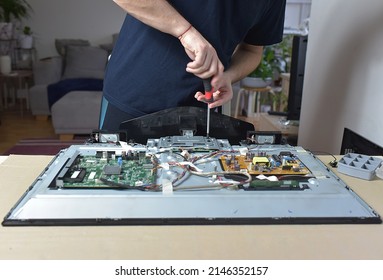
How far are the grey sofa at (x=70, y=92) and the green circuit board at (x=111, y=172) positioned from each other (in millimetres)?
2344

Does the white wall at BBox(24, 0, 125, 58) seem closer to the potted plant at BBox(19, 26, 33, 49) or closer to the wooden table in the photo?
the potted plant at BBox(19, 26, 33, 49)

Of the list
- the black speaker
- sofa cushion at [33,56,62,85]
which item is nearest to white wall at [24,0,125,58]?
sofa cushion at [33,56,62,85]

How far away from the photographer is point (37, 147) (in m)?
3.04

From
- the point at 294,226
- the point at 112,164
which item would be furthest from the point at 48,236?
the point at 294,226

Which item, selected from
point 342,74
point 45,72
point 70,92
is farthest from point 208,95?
point 45,72

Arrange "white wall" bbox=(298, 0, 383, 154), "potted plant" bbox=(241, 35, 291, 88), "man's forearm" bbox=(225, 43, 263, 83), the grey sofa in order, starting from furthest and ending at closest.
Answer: "potted plant" bbox=(241, 35, 291, 88) → the grey sofa → "white wall" bbox=(298, 0, 383, 154) → "man's forearm" bbox=(225, 43, 263, 83)

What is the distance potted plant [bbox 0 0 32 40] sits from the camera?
4.23 metres

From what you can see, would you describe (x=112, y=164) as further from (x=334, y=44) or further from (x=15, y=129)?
(x=15, y=129)

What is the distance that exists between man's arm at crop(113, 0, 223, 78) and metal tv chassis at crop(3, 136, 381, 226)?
198 mm

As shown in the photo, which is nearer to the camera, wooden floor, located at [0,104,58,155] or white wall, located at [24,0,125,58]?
wooden floor, located at [0,104,58,155]

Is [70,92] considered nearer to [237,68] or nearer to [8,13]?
[8,13]

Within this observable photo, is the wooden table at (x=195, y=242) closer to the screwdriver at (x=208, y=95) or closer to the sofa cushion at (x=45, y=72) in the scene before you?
the screwdriver at (x=208, y=95)

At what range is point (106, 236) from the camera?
472 millimetres

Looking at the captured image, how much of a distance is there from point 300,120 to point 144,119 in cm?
128
